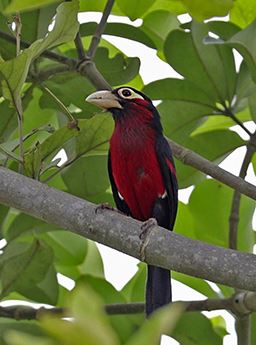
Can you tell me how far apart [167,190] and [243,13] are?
0.76m

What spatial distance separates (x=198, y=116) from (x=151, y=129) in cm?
38

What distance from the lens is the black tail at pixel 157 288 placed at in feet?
8.77

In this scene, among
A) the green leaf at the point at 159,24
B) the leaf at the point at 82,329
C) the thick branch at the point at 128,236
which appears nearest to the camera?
the leaf at the point at 82,329

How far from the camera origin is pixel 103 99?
2738mm

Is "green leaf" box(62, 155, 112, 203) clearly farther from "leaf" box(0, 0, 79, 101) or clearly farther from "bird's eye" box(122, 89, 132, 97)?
"leaf" box(0, 0, 79, 101)

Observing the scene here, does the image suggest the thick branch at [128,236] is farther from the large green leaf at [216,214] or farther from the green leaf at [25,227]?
the large green leaf at [216,214]

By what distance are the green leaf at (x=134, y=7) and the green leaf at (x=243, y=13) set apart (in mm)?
340

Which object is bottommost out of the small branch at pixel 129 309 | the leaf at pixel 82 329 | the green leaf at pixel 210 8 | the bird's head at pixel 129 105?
the leaf at pixel 82 329

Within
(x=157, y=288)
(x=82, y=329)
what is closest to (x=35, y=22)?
(x=157, y=288)

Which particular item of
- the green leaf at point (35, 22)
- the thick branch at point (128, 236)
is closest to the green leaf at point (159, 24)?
the green leaf at point (35, 22)

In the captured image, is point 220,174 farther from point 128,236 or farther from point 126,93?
point 126,93

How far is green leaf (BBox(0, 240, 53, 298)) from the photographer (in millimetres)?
2668

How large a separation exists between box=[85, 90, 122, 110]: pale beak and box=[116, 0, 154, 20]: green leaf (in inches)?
11.7

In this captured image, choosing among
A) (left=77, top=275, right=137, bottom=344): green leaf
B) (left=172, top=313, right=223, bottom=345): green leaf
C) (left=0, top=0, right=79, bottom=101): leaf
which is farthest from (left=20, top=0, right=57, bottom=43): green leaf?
(left=172, top=313, right=223, bottom=345): green leaf
